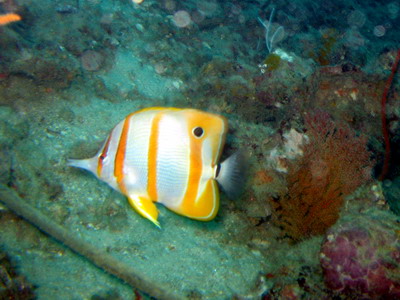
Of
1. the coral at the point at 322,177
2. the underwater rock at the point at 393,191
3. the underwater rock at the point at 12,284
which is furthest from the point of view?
the underwater rock at the point at 393,191

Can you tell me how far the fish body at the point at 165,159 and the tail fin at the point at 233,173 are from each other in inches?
0.6

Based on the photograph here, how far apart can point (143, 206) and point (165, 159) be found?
367mm

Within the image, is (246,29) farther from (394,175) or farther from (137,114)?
(137,114)

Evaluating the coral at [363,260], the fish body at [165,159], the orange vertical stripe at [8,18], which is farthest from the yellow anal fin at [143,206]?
the orange vertical stripe at [8,18]

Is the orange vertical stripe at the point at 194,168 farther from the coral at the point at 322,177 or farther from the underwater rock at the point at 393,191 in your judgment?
the underwater rock at the point at 393,191

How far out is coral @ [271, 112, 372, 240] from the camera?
3389 mm

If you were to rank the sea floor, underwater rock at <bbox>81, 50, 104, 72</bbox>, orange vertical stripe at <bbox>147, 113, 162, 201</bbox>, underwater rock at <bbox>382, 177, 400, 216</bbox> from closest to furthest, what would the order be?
orange vertical stripe at <bbox>147, 113, 162, 201</bbox>, the sea floor, underwater rock at <bbox>382, 177, 400, 216</bbox>, underwater rock at <bbox>81, 50, 104, 72</bbox>

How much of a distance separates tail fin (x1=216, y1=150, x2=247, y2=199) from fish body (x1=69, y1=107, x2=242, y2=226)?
2 cm

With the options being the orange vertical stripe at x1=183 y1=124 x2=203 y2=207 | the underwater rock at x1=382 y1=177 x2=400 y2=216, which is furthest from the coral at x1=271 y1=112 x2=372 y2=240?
the orange vertical stripe at x1=183 y1=124 x2=203 y2=207

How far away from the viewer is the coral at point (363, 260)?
7.71ft

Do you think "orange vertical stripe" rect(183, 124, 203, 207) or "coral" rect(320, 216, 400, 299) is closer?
"orange vertical stripe" rect(183, 124, 203, 207)

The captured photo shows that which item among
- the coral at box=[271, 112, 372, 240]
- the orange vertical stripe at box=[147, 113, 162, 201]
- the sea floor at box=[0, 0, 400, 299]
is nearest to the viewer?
the orange vertical stripe at box=[147, 113, 162, 201]

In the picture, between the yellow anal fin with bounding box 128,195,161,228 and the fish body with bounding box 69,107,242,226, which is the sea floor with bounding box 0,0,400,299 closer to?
the fish body with bounding box 69,107,242,226

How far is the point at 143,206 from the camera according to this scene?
1953 mm
